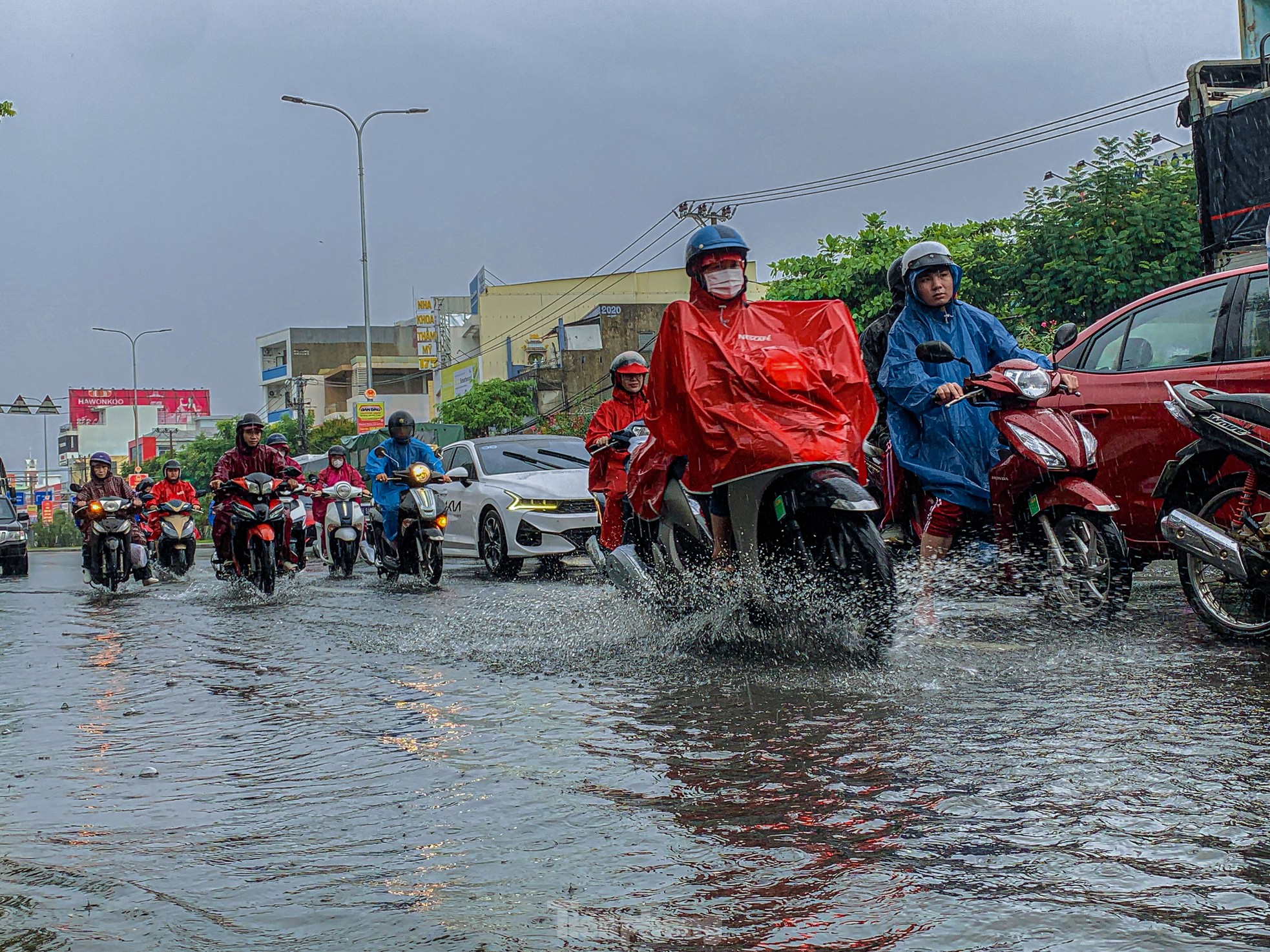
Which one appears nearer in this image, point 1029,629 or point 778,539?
point 778,539

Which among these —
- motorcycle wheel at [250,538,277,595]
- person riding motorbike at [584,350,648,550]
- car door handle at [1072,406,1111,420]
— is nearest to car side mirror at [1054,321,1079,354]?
car door handle at [1072,406,1111,420]

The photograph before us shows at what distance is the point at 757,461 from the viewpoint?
18.6 ft

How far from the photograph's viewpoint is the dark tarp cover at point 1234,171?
41.0 feet

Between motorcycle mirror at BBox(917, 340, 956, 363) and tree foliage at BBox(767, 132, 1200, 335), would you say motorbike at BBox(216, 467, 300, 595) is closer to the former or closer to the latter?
motorcycle mirror at BBox(917, 340, 956, 363)

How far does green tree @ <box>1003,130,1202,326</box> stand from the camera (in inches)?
736

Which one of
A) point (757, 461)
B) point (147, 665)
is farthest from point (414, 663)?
point (757, 461)

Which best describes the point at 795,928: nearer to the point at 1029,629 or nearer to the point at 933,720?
the point at 933,720

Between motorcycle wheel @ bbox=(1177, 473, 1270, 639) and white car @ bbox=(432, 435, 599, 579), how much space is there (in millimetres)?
7398

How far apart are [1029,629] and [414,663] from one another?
2.85m

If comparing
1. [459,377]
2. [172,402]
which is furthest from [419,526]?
[172,402]

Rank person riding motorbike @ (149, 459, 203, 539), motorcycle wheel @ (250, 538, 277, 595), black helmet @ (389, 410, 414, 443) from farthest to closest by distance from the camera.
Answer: person riding motorbike @ (149, 459, 203, 539) < black helmet @ (389, 410, 414, 443) < motorcycle wheel @ (250, 538, 277, 595)

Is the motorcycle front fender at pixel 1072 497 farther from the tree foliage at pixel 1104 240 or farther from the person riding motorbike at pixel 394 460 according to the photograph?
the tree foliage at pixel 1104 240

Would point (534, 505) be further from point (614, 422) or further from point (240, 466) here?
point (614, 422)

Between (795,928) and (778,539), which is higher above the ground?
(778,539)
